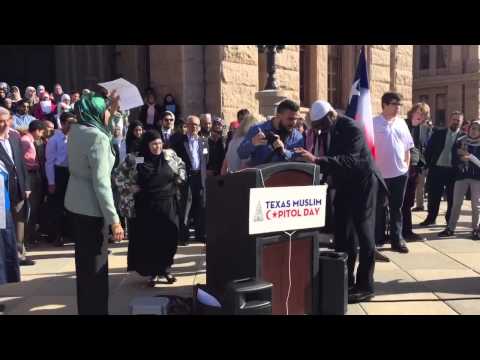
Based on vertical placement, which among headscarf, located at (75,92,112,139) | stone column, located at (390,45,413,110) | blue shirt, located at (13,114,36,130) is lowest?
headscarf, located at (75,92,112,139)

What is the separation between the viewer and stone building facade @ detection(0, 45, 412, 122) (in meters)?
11.7

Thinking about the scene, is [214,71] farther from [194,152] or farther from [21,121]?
[21,121]

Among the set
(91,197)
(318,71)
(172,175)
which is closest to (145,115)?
(172,175)

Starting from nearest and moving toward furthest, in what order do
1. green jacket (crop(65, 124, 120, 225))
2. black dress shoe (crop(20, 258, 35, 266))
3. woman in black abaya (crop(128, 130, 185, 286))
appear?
green jacket (crop(65, 124, 120, 225)) < woman in black abaya (crop(128, 130, 185, 286)) < black dress shoe (crop(20, 258, 35, 266))

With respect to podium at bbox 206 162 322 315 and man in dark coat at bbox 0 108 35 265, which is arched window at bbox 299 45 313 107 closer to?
man in dark coat at bbox 0 108 35 265

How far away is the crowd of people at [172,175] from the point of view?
13.1 ft

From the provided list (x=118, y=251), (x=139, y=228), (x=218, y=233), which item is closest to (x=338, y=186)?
(x=218, y=233)

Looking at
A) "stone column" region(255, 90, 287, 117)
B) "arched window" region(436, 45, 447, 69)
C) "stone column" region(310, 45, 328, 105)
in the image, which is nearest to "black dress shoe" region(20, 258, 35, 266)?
"stone column" region(255, 90, 287, 117)

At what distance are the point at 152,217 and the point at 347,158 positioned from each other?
228cm

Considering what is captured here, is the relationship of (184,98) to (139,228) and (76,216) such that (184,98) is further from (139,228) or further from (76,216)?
(76,216)

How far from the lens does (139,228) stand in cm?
551

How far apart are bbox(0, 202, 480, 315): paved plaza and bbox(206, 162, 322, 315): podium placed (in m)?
0.80

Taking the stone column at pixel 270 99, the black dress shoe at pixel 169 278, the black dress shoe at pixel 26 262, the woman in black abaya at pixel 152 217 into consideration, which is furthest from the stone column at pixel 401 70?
the black dress shoe at pixel 26 262

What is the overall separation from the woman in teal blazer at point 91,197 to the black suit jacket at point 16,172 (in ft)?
5.56
